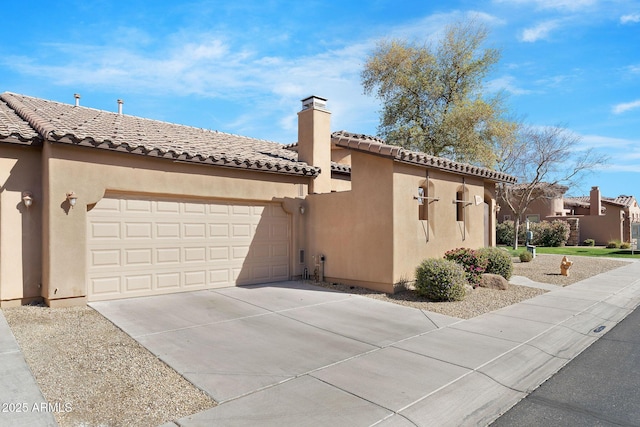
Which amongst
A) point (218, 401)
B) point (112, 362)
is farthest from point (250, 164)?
point (218, 401)

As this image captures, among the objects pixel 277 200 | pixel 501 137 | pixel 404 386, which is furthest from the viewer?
pixel 501 137

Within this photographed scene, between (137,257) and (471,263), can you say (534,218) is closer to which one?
(471,263)

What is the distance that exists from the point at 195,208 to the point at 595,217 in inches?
1355

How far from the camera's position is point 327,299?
9633 mm

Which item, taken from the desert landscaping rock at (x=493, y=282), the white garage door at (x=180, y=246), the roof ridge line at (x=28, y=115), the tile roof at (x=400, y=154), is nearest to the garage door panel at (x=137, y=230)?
the white garage door at (x=180, y=246)

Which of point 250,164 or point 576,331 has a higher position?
point 250,164

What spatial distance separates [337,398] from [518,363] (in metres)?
2.90

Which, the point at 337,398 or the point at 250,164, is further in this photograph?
the point at 250,164

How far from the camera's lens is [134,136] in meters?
10.0

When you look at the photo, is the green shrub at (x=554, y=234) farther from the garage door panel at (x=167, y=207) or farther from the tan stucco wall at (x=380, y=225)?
the garage door panel at (x=167, y=207)

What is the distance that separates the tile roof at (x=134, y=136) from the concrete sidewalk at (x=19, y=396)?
15.0 ft

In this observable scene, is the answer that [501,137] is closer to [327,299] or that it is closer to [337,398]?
[327,299]

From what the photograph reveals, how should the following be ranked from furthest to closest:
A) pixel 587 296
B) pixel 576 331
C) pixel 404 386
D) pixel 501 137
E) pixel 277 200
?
pixel 501 137
pixel 277 200
pixel 587 296
pixel 576 331
pixel 404 386

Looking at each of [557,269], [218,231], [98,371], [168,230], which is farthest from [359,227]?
[557,269]
